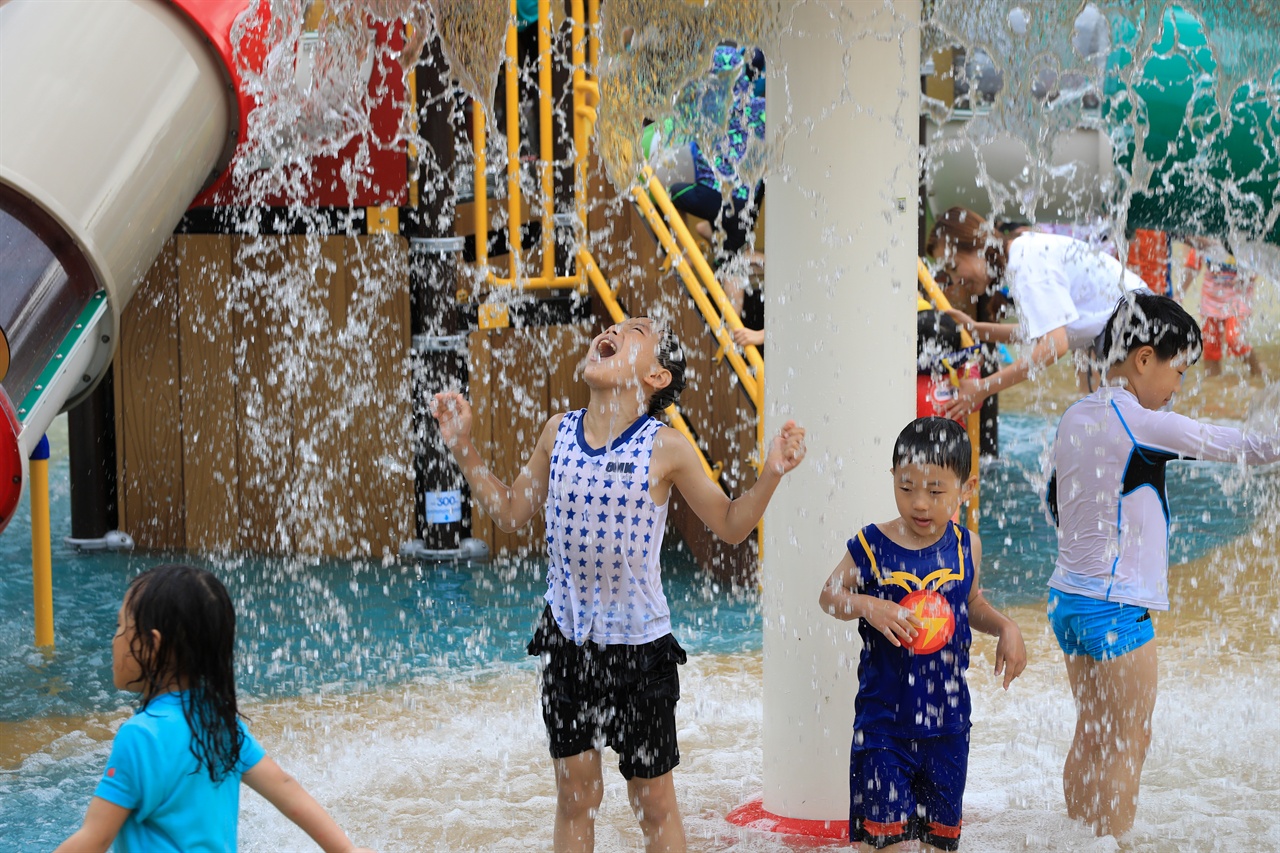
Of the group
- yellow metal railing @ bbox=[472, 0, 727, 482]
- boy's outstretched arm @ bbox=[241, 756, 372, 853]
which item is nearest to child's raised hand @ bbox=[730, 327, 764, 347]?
yellow metal railing @ bbox=[472, 0, 727, 482]

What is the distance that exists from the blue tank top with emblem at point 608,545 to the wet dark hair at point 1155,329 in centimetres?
125

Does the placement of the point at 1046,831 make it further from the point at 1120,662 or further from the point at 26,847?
the point at 26,847

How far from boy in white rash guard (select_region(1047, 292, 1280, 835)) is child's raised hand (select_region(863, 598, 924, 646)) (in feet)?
2.17

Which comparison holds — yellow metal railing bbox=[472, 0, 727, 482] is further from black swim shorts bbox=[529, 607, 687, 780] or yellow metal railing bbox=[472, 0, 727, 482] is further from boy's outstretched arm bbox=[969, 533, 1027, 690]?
black swim shorts bbox=[529, 607, 687, 780]

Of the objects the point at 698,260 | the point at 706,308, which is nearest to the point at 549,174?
the point at 698,260

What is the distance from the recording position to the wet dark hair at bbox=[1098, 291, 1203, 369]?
12.5 feet

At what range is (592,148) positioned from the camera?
25.0 feet

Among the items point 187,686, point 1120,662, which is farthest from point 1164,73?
point 187,686

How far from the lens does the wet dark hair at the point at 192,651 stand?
8.28ft

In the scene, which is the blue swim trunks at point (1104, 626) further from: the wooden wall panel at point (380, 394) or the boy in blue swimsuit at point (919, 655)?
the wooden wall panel at point (380, 394)

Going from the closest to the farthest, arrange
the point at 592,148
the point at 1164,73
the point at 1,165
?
1. the point at 1,165
2. the point at 1164,73
3. the point at 592,148

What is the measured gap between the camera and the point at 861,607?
3.45 m

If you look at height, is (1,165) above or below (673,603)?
above

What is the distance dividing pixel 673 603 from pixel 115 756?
4659 mm
